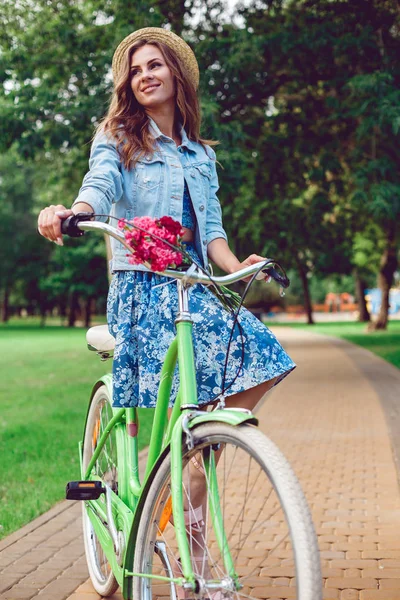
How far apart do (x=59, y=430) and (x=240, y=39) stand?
653 centimetres

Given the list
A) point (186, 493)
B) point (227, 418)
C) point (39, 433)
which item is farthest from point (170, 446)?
point (39, 433)

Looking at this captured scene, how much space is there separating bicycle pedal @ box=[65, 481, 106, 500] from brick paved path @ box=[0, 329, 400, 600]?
52 centimetres

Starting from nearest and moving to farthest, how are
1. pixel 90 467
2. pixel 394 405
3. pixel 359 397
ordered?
pixel 90 467 < pixel 394 405 < pixel 359 397

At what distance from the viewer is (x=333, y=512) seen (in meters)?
5.11

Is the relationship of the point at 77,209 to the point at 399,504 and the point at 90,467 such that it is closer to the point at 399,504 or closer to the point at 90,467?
the point at 90,467

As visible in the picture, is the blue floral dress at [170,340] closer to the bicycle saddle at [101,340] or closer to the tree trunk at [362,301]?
the bicycle saddle at [101,340]

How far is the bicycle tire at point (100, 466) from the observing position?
11.0 ft

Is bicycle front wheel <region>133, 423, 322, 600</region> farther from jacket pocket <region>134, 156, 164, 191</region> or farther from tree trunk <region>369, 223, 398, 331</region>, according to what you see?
tree trunk <region>369, 223, 398, 331</region>

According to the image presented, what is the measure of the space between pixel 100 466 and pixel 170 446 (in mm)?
1141

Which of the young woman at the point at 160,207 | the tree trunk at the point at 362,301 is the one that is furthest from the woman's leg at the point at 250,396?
the tree trunk at the point at 362,301

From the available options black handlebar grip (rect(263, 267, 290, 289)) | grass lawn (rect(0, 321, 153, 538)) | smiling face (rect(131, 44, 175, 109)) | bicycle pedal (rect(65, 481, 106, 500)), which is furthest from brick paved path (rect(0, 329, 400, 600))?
smiling face (rect(131, 44, 175, 109))

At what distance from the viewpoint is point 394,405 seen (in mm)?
10828

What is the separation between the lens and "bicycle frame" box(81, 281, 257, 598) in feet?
7.50

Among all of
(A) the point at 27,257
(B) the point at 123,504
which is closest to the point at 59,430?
(B) the point at 123,504
